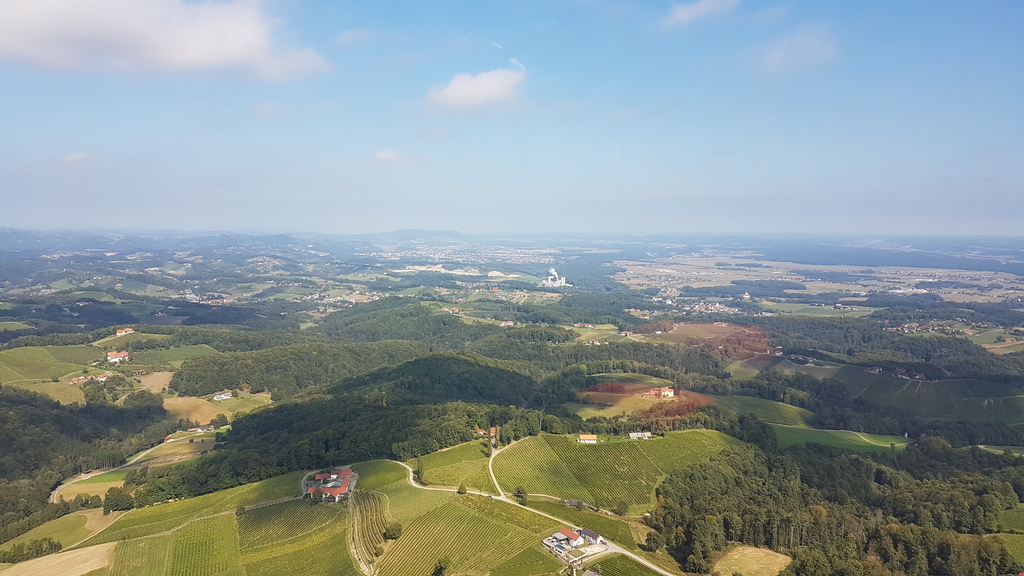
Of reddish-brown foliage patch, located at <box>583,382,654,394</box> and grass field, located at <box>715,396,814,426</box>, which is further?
reddish-brown foliage patch, located at <box>583,382,654,394</box>

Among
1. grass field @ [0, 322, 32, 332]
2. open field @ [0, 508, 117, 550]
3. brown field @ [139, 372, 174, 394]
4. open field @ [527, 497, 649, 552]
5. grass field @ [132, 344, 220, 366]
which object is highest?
open field @ [527, 497, 649, 552]

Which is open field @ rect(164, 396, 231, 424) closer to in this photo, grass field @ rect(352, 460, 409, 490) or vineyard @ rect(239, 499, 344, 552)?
grass field @ rect(352, 460, 409, 490)

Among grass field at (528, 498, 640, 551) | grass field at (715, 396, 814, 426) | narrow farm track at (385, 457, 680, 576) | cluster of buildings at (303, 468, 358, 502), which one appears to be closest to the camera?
narrow farm track at (385, 457, 680, 576)

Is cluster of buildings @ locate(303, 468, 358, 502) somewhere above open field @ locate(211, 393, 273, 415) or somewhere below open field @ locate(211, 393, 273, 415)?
above

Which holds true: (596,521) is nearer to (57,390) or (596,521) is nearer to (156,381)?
(156,381)

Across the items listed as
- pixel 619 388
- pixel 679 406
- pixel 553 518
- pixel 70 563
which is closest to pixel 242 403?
pixel 70 563

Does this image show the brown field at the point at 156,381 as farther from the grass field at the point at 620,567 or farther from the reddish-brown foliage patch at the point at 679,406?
the grass field at the point at 620,567

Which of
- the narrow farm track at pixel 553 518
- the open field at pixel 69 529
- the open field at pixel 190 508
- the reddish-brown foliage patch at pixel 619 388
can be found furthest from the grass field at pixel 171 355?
the reddish-brown foliage patch at pixel 619 388

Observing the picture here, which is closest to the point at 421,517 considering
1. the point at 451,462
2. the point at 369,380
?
the point at 451,462

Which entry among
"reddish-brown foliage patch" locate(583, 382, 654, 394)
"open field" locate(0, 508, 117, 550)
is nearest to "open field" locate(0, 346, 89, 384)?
"open field" locate(0, 508, 117, 550)
